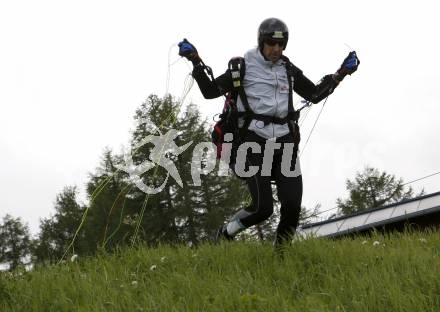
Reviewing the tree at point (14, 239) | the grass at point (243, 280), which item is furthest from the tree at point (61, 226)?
the grass at point (243, 280)

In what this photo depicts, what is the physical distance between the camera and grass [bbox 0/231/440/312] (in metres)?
4.00

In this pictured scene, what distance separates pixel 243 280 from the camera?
4551 millimetres

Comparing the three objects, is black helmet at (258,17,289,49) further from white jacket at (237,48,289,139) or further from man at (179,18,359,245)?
white jacket at (237,48,289,139)

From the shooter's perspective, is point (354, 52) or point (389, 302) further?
point (354, 52)

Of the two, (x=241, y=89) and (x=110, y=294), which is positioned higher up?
(x=241, y=89)

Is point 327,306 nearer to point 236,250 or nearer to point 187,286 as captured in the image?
point 187,286

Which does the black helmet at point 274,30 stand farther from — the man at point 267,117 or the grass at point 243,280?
the grass at point 243,280

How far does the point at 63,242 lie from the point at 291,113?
31.4 meters

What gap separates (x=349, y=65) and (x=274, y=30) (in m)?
0.93

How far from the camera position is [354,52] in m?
6.11

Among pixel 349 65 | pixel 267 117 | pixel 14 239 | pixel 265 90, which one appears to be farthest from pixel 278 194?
pixel 14 239

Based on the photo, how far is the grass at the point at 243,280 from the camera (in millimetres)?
4004

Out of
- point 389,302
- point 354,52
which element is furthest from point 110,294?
point 354,52

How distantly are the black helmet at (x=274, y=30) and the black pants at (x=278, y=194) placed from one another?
0.90 metres
